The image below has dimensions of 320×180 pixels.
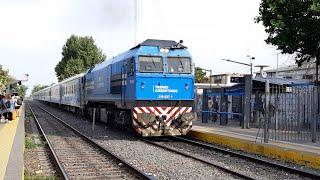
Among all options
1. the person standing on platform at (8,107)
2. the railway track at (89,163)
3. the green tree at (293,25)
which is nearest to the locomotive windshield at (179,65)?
the railway track at (89,163)

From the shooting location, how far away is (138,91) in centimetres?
1741

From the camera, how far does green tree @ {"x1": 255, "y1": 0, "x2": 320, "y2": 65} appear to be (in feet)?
65.6

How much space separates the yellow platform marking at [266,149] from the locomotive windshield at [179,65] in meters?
2.69

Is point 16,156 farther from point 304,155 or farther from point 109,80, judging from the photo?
point 109,80

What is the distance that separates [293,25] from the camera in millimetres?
20484

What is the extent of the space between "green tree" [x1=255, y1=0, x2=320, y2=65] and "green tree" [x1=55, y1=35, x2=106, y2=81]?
6476 cm

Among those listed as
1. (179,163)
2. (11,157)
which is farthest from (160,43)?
(11,157)

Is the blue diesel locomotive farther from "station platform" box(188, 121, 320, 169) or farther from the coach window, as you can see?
"station platform" box(188, 121, 320, 169)

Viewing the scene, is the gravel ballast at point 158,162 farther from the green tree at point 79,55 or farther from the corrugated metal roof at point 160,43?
the green tree at point 79,55

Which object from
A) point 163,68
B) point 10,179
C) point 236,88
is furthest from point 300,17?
point 10,179

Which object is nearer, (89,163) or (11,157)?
(11,157)

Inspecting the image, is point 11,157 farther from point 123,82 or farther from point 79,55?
point 79,55

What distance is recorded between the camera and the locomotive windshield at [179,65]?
1806 cm

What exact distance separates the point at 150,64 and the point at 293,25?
6.98 m
